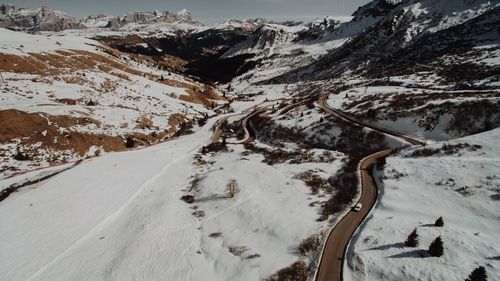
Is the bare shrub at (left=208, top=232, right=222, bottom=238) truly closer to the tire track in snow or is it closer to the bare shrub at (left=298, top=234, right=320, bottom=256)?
the bare shrub at (left=298, top=234, right=320, bottom=256)

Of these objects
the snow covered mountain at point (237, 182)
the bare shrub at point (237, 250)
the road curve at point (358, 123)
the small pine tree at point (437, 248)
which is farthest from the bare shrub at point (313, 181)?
the road curve at point (358, 123)

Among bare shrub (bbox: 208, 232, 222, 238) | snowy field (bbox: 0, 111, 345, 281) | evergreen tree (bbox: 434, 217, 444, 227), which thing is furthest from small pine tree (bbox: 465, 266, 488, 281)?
bare shrub (bbox: 208, 232, 222, 238)

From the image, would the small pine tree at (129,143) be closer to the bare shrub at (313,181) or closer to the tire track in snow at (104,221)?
the tire track in snow at (104,221)

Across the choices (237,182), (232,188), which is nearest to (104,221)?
(232,188)

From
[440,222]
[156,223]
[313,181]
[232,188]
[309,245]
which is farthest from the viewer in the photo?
[313,181]

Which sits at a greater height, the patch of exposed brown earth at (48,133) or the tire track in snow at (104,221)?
the patch of exposed brown earth at (48,133)

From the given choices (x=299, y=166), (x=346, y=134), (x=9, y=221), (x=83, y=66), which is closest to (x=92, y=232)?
(x=9, y=221)

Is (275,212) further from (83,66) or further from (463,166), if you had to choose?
(83,66)

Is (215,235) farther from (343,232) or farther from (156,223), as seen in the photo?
(343,232)
